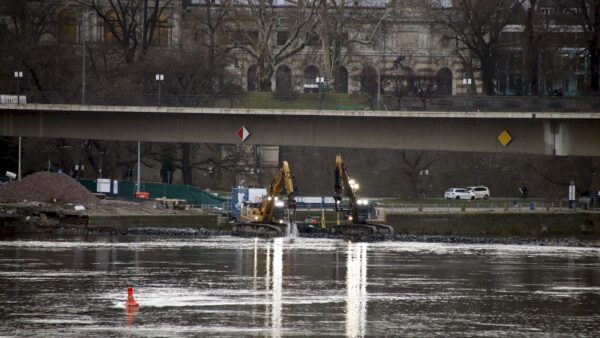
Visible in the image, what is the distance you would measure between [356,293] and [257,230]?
42723 mm

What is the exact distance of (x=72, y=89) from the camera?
12281 centimetres

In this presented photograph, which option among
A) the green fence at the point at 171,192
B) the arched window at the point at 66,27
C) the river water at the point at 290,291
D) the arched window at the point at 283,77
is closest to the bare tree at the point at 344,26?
the arched window at the point at 283,77

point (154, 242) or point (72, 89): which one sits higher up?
point (72, 89)

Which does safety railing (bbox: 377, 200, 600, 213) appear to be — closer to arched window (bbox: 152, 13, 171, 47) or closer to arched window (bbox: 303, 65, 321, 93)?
arched window (bbox: 303, 65, 321, 93)

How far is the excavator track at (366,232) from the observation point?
97.6 m

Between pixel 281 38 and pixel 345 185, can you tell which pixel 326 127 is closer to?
pixel 345 185

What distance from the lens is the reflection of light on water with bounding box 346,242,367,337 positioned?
4575cm

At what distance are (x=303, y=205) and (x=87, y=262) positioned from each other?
49.1 meters

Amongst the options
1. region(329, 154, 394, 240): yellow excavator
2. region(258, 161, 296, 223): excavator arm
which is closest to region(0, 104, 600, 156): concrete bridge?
region(329, 154, 394, 240): yellow excavator

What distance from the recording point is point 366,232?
9812 centimetres

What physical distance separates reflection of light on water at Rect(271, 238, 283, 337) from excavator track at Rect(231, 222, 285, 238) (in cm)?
570

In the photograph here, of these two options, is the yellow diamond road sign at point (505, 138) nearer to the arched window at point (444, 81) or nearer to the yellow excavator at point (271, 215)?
the yellow excavator at point (271, 215)

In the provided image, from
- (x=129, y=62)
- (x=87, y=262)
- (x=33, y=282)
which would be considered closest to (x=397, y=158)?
(x=129, y=62)

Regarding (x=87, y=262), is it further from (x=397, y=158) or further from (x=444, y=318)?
(x=397, y=158)
